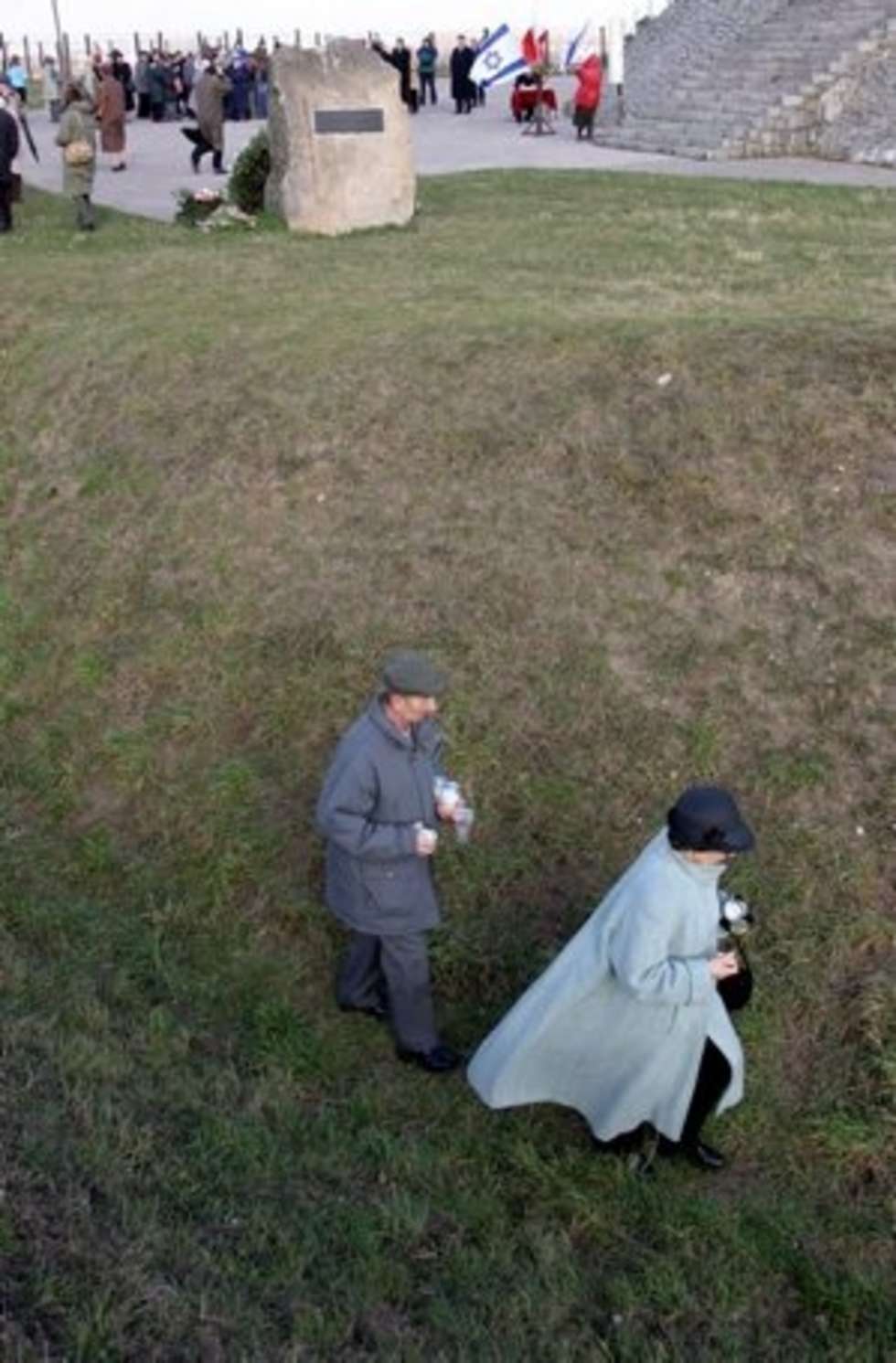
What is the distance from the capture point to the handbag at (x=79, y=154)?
15180mm

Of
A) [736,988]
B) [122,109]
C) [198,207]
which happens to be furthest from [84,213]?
[736,988]

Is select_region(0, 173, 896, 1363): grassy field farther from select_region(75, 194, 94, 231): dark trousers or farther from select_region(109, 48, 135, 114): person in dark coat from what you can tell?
select_region(109, 48, 135, 114): person in dark coat

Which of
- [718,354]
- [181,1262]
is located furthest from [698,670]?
[181,1262]

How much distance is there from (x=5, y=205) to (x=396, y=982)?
41.5ft

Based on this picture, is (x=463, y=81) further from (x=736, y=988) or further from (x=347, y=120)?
(x=736, y=988)

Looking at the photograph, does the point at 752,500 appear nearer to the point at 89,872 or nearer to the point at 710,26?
the point at 89,872

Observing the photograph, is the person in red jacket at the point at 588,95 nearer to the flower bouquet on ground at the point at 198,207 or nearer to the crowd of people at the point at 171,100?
the crowd of people at the point at 171,100

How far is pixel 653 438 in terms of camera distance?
8023mm

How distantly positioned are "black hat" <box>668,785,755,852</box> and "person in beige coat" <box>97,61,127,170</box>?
2026 centimetres

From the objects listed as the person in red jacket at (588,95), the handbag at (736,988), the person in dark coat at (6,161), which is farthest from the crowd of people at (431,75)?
the handbag at (736,988)

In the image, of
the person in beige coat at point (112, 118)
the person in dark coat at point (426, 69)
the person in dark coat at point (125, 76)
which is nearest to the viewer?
the person in beige coat at point (112, 118)

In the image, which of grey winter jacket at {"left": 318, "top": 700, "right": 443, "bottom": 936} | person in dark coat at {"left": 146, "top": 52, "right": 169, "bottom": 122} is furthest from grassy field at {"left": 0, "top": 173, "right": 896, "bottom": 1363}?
person in dark coat at {"left": 146, "top": 52, "right": 169, "bottom": 122}

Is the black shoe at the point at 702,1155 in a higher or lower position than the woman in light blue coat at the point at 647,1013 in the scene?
lower

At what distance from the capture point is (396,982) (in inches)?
213
